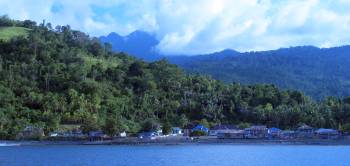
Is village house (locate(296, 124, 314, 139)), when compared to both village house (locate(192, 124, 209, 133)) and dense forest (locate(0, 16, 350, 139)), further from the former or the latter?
village house (locate(192, 124, 209, 133))

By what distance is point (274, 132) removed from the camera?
102 metres

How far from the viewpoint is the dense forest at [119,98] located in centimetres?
10175

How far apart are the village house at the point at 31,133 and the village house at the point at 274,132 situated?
3721 cm

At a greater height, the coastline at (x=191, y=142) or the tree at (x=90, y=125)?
the tree at (x=90, y=125)

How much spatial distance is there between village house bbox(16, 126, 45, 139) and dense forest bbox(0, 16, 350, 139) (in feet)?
3.22

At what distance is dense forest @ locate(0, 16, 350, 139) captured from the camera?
101750mm

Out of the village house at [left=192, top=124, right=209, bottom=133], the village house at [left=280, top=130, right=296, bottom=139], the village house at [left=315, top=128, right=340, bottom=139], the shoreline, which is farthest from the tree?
the village house at [left=315, top=128, right=340, bottom=139]

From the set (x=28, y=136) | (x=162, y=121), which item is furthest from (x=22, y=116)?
(x=162, y=121)

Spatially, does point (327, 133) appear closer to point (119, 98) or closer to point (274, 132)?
point (274, 132)

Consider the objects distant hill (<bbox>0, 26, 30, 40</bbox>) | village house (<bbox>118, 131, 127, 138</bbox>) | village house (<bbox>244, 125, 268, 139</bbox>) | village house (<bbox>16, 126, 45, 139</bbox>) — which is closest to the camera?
village house (<bbox>16, 126, 45, 139</bbox>)

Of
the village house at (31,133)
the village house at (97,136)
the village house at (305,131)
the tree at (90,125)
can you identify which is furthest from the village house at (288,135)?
the village house at (31,133)

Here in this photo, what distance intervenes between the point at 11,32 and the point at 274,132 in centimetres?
7077

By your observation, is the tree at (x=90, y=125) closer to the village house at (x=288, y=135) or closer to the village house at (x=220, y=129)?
the village house at (x=220, y=129)

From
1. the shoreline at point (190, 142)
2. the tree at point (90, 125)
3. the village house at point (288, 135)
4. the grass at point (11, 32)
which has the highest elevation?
the grass at point (11, 32)
